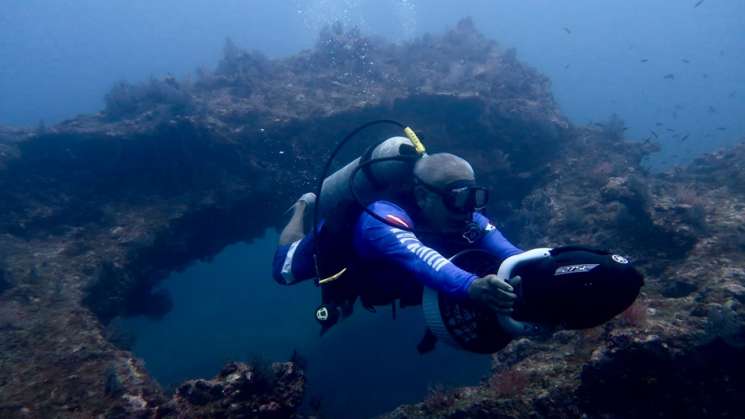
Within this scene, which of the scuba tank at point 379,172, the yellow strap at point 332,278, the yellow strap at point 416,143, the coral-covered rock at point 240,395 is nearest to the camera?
the yellow strap at point 332,278

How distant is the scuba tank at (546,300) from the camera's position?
2.59 meters

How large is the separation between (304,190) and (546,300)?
442 inches

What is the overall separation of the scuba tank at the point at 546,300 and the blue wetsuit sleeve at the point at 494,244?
1112mm

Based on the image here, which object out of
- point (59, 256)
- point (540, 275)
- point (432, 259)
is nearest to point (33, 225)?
point (59, 256)

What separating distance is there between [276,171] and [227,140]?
5.52 feet

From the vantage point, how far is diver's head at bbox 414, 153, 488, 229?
397cm

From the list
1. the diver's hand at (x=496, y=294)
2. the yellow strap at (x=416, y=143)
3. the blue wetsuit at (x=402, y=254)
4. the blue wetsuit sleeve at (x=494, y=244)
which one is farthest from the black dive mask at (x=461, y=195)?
the diver's hand at (x=496, y=294)

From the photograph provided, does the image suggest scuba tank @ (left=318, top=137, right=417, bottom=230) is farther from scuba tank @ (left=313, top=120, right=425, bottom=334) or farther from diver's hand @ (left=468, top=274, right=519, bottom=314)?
diver's hand @ (left=468, top=274, right=519, bottom=314)

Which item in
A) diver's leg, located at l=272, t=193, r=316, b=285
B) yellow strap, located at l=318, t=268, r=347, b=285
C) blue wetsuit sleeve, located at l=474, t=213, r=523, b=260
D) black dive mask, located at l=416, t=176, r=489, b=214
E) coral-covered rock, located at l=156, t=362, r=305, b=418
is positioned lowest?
coral-covered rock, located at l=156, t=362, r=305, b=418

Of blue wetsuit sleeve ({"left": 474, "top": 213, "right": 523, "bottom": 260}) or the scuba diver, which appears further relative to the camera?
blue wetsuit sleeve ({"left": 474, "top": 213, "right": 523, "bottom": 260})

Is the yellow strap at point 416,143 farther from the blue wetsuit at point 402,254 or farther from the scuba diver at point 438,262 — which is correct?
the blue wetsuit at point 402,254

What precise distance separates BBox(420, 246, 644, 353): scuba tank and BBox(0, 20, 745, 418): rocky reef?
2392 mm

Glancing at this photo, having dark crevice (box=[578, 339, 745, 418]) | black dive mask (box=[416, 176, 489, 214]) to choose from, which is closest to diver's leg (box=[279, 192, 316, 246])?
black dive mask (box=[416, 176, 489, 214])

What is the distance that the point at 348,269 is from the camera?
4.48m
